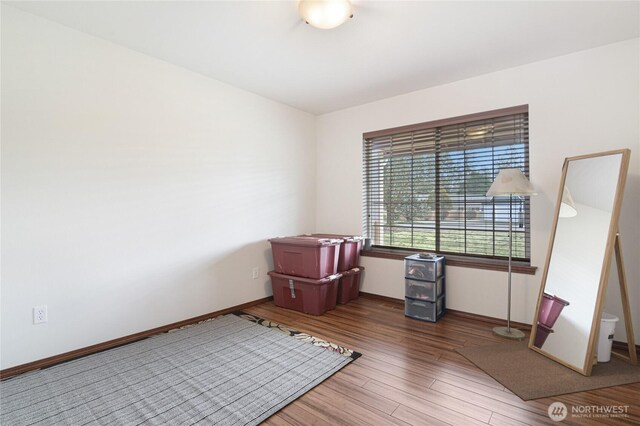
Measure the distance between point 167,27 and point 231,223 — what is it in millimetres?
1849

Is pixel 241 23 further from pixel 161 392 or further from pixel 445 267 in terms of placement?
pixel 445 267

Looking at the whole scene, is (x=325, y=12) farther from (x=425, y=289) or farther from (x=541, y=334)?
(x=541, y=334)

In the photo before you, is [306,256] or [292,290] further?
[292,290]

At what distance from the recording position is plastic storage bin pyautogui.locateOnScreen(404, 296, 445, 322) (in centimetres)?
298

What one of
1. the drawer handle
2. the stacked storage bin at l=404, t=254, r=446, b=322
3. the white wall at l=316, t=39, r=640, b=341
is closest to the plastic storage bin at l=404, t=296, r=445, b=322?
the stacked storage bin at l=404, t=254, r=446, b=322

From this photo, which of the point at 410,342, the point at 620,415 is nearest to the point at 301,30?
the point at 410,342

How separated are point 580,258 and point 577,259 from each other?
0.07 feet

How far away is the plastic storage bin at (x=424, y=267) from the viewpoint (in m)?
2.97

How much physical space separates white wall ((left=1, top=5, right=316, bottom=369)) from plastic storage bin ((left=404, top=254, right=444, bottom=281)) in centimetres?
174

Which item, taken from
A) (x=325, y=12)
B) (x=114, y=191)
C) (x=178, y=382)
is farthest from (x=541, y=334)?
(x=114, y=191)

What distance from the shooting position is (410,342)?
254cm

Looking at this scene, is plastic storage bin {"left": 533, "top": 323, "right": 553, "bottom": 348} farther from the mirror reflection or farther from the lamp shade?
the lamp shade

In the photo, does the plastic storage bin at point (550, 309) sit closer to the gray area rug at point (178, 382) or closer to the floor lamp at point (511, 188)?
the floor lamp at point (511, 188)

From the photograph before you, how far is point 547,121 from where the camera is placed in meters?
2.70
